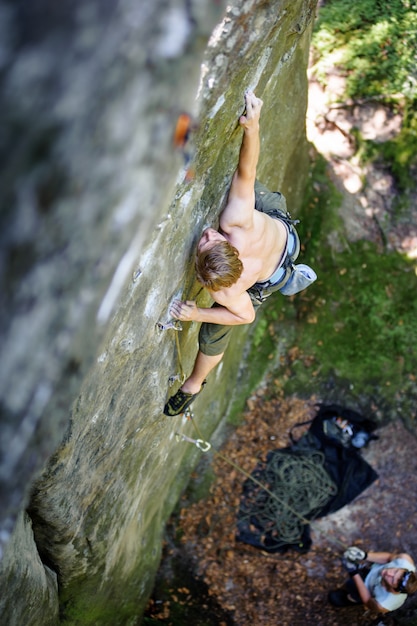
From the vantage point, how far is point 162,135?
68.3 inches

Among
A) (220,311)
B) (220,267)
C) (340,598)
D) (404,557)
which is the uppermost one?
(220,267)

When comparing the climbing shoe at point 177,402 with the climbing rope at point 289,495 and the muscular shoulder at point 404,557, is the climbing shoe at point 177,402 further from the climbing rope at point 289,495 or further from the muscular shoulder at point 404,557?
the muscular shoulder at point 404,557

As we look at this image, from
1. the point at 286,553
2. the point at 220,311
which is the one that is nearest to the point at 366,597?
the point at 286,553

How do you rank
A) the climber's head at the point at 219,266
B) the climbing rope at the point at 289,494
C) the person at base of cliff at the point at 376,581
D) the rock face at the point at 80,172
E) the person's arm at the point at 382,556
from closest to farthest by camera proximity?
the rock face at the point at 80,172
the climber's head at the point at 219,266
the person at base of cliff at the point at 376,581
the person's arm at the point at 382,556
the climbing rope at the point at 289,494

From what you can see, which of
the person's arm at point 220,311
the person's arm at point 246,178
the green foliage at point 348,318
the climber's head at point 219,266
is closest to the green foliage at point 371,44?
the green foliage at point 348,318

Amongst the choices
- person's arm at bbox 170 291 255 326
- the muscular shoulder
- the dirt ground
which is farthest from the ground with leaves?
person's arm at bbox 170 291 255 326

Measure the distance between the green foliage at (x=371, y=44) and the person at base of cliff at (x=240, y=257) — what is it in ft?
15.2

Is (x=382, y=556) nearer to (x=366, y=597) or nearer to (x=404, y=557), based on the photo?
(x=404, y=557)

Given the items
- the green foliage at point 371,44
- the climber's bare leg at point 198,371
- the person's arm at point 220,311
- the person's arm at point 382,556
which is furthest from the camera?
the green foliage at point 371,44

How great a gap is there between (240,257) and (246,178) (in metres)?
0.57

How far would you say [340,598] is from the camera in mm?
7766

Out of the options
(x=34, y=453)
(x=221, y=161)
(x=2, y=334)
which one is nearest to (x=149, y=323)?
(x=221, y=161)

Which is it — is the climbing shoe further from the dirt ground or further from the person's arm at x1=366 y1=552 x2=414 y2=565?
the person's arm at x1=366 y1=552 x2=414 y2=565

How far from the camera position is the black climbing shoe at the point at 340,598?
7652 mm
